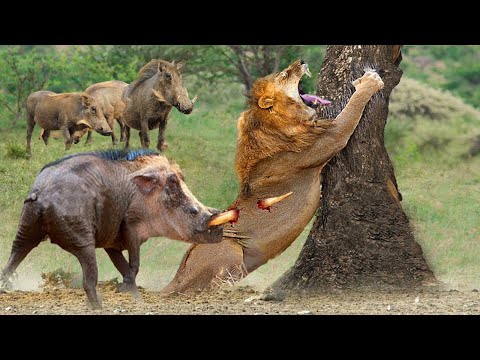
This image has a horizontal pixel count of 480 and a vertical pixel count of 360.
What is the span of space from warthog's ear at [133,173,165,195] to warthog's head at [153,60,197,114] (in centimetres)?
327

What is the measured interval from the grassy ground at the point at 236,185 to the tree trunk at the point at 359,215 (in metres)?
0.45

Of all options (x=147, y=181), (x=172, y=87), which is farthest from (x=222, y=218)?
(x=172, y=87)

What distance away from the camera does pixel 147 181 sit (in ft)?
32.6

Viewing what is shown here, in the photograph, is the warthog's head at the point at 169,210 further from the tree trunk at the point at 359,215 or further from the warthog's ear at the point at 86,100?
the warthog's ear at the point at 86,100

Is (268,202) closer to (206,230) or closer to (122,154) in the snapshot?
(206,230)

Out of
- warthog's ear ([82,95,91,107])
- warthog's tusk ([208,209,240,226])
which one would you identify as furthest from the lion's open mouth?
warthog's ear ([82,95,91,107])

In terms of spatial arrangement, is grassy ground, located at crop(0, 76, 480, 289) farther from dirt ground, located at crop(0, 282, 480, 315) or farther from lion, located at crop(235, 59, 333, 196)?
lion, located at crop(235, 59, 333, 196)

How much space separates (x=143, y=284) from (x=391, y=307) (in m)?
3.44

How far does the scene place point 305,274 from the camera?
11562mm

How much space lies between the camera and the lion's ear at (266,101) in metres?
11.3

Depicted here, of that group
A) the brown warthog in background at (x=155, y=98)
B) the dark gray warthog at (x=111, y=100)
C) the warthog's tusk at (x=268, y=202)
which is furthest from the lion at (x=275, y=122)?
the dark gray warthog at (x=111, y=100)

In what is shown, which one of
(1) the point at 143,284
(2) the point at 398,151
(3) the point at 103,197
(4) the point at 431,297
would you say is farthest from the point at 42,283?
(2) the point at 398,151

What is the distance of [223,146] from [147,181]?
8.14m

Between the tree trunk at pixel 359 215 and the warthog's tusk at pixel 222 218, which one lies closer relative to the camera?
the warthog's tusk at pixel 222 218
